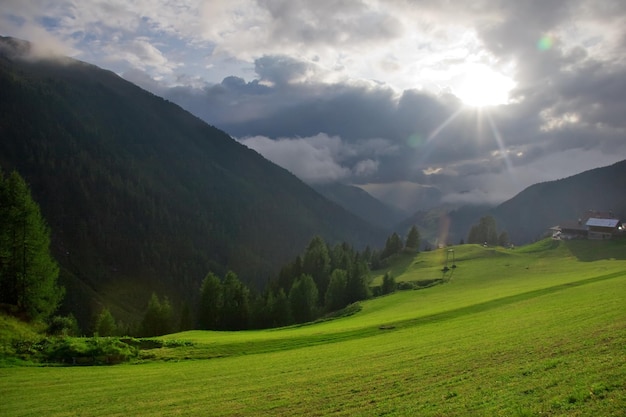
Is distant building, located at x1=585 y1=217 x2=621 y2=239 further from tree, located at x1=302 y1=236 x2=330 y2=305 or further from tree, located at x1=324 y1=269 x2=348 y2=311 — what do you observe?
tree, located at x1=324 y1=269 x2=348 y2=311

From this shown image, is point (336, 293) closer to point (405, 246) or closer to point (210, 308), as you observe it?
point (210, 308)

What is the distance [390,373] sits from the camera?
80.7ft

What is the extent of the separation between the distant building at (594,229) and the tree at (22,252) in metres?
145

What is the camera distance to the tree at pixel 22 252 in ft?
171

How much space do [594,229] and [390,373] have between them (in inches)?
5530

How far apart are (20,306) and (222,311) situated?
136 feet

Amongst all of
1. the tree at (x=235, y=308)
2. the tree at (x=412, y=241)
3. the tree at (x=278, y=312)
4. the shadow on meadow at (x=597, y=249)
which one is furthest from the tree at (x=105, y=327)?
the tree at (x=412, y=241)

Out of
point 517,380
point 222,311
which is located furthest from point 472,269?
point 517,380

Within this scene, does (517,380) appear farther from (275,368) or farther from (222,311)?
(222,311)

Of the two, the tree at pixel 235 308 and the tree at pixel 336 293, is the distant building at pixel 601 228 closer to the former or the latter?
the tree at pixel 336 293

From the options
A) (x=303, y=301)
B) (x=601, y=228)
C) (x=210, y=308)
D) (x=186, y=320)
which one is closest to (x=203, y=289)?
(x=210, y=308)

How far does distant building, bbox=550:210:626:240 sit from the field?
A: 349ft

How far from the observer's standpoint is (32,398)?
25469 millimetres

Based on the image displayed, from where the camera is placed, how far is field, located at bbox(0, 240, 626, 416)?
1761 centimetres
